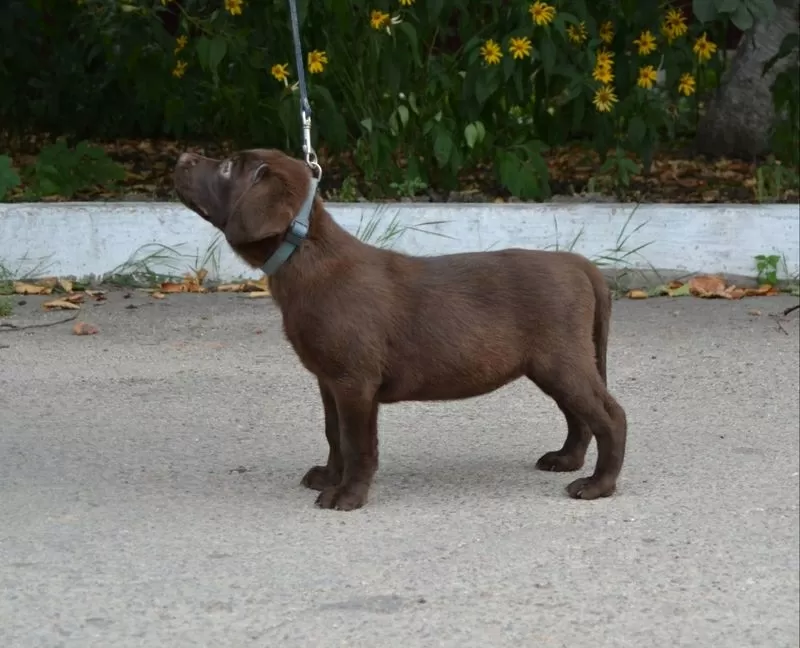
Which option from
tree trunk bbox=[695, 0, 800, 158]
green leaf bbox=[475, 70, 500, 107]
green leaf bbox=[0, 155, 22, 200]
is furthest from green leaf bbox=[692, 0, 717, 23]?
green leaf bbox=[0, 155, 22, 200]

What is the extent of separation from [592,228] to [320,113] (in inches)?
67.6

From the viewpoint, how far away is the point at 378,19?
7770mm

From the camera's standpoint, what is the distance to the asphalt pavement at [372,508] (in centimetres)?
377

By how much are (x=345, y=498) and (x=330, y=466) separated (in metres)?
0.27

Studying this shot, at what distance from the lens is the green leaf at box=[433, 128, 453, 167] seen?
26.8ft

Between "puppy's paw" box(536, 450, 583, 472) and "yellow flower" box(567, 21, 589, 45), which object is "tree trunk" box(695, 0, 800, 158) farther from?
"puppy's paw" box(536, 450, 583, 472)

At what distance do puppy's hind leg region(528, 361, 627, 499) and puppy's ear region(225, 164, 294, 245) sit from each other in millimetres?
973

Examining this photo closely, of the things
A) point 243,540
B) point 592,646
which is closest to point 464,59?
point 243,540

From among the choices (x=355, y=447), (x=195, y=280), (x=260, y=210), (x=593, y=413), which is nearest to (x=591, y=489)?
(x=593, y=413)

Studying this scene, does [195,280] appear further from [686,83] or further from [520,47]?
[686,83]

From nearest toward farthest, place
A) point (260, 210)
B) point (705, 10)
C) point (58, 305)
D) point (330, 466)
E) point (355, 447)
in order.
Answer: point (260, 210) < point (355, 447) < point (330, 466) < point (705, 10) < point (58, 305)

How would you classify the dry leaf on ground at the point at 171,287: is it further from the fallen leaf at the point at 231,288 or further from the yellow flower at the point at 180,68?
the yellow flower at the point at 180,68

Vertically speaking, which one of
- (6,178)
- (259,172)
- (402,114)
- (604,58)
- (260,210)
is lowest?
(6,178)

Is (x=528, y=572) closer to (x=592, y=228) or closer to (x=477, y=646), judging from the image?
(x=477, y=646)
